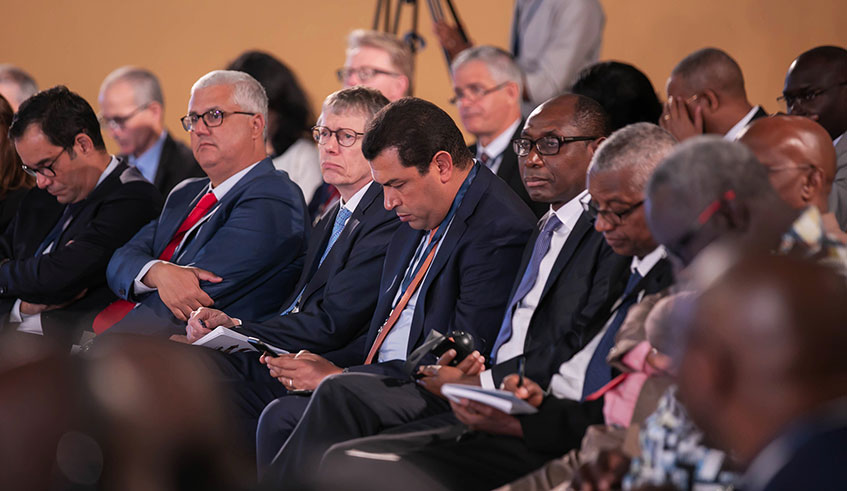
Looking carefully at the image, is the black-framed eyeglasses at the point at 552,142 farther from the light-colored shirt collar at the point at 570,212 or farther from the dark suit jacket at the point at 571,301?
the dark suit jacket at the point at 571,301

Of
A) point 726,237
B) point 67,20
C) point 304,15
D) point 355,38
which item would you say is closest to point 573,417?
point 726,237

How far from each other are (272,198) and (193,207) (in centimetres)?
36

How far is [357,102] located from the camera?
11.9 ft

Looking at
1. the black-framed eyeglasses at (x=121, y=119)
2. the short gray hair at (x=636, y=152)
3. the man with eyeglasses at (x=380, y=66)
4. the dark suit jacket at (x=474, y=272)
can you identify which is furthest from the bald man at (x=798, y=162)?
the black-framed eyeglasses at (x=121, y=119)

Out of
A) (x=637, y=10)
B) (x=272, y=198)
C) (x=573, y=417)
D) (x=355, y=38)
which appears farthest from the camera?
(x=637, y=10)

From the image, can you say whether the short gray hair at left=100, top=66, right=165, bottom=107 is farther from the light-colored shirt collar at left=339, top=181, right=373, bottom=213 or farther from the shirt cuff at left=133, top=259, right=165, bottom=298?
the light-colored shirt collar at left=339, top=181, right=373, bottom=213

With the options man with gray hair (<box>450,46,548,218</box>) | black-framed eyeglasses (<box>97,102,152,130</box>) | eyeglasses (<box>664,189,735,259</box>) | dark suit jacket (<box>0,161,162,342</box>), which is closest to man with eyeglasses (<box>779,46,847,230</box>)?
man with gray hair (<box>450,46,548,218</box>)

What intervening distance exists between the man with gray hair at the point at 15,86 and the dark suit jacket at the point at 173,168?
953 millimetres

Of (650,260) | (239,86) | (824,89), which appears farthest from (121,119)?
(650,260)

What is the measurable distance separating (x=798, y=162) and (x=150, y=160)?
3854 mm

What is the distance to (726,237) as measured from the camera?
184cm

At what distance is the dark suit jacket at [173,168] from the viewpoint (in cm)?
531

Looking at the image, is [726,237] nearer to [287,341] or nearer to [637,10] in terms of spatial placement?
[287,341]

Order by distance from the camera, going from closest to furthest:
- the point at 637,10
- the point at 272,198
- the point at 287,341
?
the point at 287,341 < the point at 272,198 < the point at 637,10
